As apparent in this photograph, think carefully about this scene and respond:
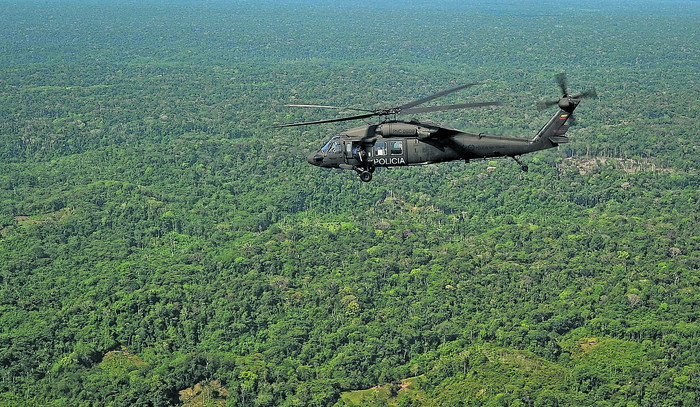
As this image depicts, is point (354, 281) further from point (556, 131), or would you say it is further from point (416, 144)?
point (416, 144)

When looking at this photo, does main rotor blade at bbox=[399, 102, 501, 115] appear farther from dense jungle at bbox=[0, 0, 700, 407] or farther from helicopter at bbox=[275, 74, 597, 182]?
dense jungle at bbox=[0, 0, 700, 407]

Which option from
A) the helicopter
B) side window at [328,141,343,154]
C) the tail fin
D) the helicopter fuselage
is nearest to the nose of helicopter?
the helicopter fuselage

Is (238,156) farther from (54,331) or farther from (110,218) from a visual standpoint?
(54,331)

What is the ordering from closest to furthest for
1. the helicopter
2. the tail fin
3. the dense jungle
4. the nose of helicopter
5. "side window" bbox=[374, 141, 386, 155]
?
the helicopter
"side window" bbox=[374, 141, 386, 155]
the tail fin
the nose of helicopter
the dense jungle

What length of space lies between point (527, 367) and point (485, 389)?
5.77 metres

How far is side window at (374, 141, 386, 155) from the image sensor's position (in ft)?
159

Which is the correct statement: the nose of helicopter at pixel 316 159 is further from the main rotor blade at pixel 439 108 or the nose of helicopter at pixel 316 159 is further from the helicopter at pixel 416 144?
the main rotor blade at pixel 439 108

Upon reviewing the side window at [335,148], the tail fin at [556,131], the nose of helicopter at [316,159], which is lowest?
the nose of helicopter at [316,159]

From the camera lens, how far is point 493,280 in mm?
102125

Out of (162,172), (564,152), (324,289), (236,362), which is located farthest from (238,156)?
(236,362)

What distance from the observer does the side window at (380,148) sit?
48344 millimetres

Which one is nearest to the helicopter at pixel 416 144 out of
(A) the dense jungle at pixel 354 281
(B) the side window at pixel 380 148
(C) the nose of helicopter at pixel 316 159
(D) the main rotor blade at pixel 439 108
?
(B) the side window at pixel 380 148

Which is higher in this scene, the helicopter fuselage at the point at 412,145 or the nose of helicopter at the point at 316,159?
the helicopter fuselage at the point at 412,145

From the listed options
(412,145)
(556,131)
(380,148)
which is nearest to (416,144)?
(412,145)
